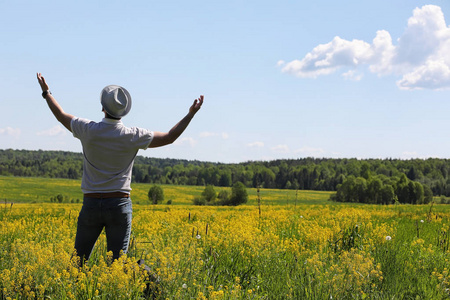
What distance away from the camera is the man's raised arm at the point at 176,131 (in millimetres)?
3867

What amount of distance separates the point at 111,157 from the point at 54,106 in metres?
0.85

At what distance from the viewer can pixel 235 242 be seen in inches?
235

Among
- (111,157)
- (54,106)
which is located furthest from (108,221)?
(54,106)

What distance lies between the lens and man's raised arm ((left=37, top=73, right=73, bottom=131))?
3980mm

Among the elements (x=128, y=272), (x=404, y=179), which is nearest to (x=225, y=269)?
(x=128, y=272)

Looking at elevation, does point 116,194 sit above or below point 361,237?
above

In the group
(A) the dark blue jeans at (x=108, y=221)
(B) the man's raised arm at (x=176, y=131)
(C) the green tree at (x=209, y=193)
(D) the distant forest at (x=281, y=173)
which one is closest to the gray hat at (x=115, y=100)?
(B) the man's raised arm at (x=176, y=131)

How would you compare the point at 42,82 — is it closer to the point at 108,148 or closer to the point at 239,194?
the point at 108,148

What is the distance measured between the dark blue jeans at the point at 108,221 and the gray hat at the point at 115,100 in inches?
33.5

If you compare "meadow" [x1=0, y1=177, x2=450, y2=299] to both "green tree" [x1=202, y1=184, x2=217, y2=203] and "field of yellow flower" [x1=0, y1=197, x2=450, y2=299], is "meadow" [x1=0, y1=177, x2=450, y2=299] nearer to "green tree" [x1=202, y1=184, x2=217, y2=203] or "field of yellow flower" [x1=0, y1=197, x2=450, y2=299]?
"field of yellow flower" [x1=0, y1=197, x2=450, y2=299]

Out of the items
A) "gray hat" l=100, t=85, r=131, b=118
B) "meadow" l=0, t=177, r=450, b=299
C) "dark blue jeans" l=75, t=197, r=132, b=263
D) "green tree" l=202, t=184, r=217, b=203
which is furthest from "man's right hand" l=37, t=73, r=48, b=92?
"green tree" l=202, t=184, r=217, b=203

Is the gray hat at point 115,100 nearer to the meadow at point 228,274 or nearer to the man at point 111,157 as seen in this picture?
the man at point 111,157

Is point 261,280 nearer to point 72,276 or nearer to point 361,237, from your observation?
point 72,276

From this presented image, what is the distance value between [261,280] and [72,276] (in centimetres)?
208
